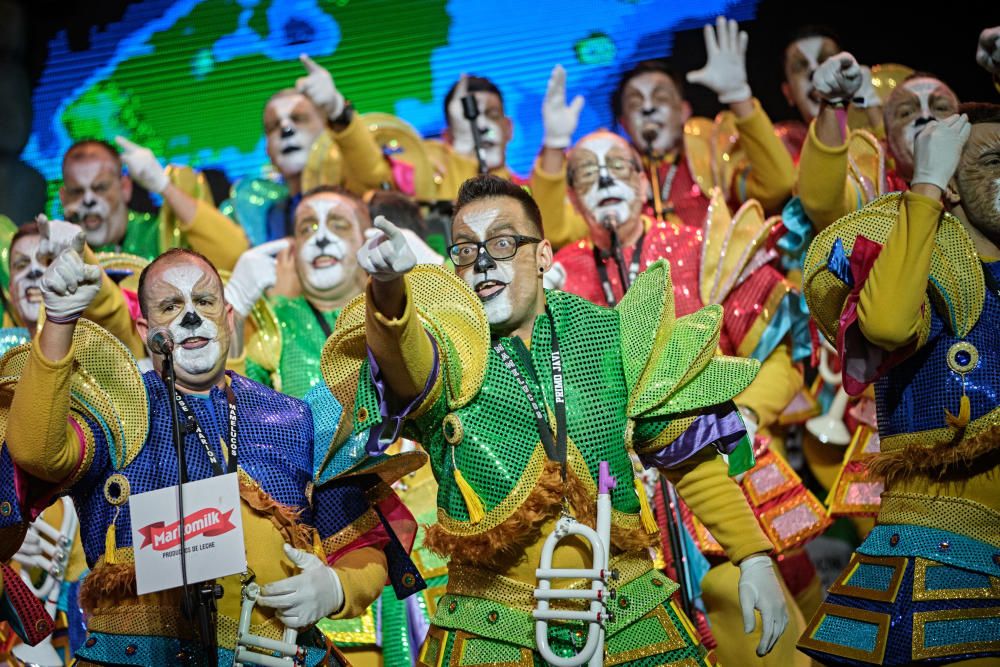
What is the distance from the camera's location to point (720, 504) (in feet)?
10.9

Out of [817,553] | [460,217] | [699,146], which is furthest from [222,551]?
[699,146]

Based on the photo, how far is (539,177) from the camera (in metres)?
5.83

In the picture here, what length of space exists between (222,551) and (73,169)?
3.85 meters

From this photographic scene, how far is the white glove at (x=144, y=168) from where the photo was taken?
6.24m

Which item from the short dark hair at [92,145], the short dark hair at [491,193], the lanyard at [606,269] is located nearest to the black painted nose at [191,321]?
the short dark hair at [491,193]

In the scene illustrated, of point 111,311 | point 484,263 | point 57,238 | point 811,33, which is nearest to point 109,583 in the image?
point 57,238

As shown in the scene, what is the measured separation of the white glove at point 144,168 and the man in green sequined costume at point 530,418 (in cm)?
319

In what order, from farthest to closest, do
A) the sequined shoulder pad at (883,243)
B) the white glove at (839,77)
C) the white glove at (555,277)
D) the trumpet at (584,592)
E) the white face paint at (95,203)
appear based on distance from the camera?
the white face paint at (95,203) → the white glove at (555,277) → the white glove at (839,77) → the sequined shoulder pad at (883,243) → the trumpet at (584,592)

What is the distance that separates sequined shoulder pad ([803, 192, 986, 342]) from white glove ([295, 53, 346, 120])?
3046 mm

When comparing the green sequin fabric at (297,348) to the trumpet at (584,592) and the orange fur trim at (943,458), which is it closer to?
the trumpet at (584,592)

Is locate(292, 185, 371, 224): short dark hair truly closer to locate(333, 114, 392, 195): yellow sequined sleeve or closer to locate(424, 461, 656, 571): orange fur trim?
locate(333, 114, 392, 195): yellow sequined sleeve

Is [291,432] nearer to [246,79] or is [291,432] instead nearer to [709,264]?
[709,264]

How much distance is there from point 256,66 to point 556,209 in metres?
2.36

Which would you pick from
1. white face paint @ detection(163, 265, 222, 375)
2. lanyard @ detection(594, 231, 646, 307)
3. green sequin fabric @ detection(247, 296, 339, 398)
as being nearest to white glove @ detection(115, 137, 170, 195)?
green sequin fabric @ detection(247, 296, 339, 398)
